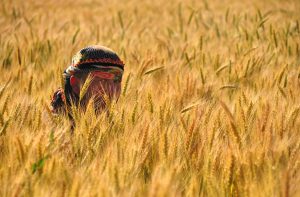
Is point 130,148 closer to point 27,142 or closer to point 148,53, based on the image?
point 27,142

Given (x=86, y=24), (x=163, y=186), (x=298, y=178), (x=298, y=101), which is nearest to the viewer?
(x=163, y=186)

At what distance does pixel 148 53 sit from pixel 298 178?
77.9 inches

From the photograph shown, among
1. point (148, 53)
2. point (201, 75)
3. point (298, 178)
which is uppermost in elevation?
point (148, 53)

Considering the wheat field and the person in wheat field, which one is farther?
the person in wheat field

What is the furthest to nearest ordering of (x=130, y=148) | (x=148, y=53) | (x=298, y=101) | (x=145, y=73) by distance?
1. (x=148, y=53)
2. (x=145, y=73)
3. (x=298, y=101)
4. (x=130, y=148)

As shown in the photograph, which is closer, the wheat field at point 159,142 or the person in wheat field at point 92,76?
the wheat field at point 159,142

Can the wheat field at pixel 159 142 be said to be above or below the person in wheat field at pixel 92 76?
below

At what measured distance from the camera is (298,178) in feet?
3.56

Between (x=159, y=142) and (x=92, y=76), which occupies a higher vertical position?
(x=92, y=76)

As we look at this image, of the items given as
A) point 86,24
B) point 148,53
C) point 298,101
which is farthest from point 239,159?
point 86,24

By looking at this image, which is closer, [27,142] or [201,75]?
[27,142]

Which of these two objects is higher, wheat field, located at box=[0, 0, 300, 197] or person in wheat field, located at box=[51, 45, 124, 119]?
person in wheat field, located at box=[51, 45, 124, 119]

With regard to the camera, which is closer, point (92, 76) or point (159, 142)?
point (159, 142)

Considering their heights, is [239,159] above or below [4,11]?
below
